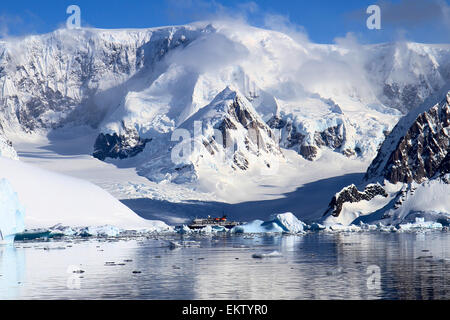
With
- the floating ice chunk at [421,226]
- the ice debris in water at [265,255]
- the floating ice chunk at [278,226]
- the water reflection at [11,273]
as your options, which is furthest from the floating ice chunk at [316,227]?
the ice debris in water at [265,255]

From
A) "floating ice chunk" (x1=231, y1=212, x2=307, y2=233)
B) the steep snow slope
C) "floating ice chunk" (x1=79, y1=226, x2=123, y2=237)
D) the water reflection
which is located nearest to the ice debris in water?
the water reflection

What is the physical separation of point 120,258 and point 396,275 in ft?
117

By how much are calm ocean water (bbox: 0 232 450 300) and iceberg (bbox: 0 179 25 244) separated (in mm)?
17999

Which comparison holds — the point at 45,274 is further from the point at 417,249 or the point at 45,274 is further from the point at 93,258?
the point at 417,249

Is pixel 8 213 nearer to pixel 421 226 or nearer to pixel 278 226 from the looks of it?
pixel 278 226

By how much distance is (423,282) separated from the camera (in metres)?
60.3

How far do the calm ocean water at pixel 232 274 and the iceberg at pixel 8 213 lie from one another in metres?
18.0

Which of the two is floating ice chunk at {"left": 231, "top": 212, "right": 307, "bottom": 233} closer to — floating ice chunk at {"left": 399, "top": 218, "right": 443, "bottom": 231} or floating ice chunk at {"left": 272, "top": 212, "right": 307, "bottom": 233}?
floating ice chunk at {"left": 272, "top": 212, "right": 307, "bottom": 233}

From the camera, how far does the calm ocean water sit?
56.7 metres

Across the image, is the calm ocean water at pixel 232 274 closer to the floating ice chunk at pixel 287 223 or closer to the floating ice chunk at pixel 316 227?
the floating ice chunk at pixel 287 223

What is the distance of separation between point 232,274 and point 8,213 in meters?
58.8

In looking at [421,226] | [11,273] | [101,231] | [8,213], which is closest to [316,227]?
[421,226]
